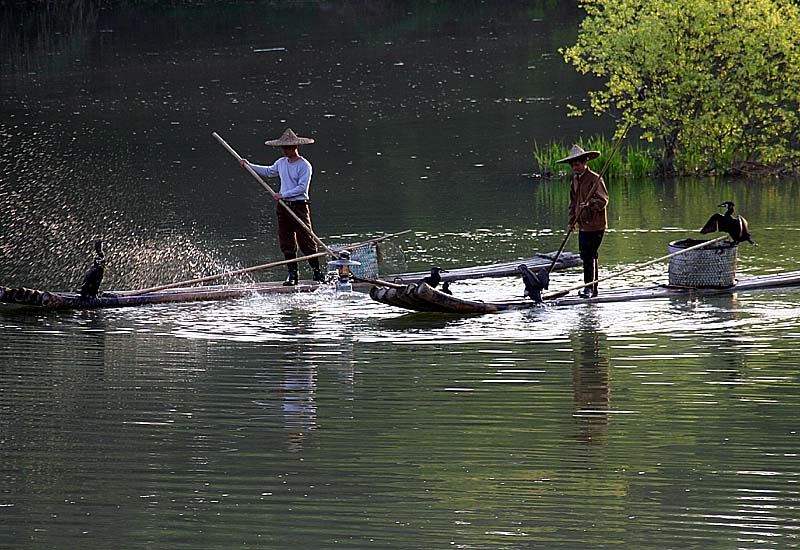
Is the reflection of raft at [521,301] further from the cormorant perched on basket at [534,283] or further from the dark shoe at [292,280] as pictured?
the dark shoe at [292,280]

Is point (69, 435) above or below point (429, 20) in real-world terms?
below

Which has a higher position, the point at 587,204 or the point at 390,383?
the point at 587,204

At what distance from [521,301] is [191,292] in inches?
112

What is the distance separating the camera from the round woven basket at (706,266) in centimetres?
1188

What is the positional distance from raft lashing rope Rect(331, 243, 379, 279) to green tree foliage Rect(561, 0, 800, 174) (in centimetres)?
708

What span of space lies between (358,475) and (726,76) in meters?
13.7

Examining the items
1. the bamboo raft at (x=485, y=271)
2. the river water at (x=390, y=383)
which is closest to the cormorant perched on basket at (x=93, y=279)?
Result: the river water at (x=390, y=383)

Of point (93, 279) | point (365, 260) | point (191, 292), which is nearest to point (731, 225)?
point (365, 260)

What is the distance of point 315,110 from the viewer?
97.1 ft

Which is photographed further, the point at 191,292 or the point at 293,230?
the point at 293,230

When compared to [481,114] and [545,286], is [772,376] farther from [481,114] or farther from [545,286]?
[481,114]

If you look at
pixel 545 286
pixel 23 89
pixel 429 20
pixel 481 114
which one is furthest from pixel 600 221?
pixel 429 20

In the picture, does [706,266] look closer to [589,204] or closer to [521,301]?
[589,204]

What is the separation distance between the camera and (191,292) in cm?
1227
